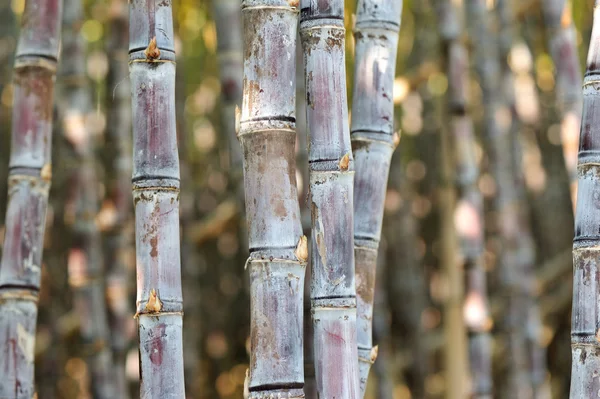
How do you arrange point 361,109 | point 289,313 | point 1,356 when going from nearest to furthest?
point 289,313 → point 361,109 → point 1,356

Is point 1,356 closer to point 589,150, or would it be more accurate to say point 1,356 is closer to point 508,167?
point 589,150

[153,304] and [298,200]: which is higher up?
[298,200]

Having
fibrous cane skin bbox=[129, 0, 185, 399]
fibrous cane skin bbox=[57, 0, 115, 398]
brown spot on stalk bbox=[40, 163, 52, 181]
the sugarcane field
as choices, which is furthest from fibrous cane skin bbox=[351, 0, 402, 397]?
fibrous cane skin bbox=[57, 0, 115, 398]

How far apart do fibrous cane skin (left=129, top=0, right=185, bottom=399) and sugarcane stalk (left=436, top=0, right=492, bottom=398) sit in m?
1.36

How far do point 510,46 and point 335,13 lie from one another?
2.13 m

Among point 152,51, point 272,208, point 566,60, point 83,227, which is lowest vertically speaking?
point 272,208

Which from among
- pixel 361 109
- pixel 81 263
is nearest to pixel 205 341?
pixel 81 263

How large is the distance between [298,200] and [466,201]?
1243mm

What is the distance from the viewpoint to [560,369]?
14.8 ft

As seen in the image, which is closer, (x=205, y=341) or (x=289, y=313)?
(x=289, y=313)

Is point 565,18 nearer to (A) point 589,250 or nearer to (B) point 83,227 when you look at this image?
(A) point 589,250

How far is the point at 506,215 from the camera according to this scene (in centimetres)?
296

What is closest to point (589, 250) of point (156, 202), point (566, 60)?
point (156, 202)

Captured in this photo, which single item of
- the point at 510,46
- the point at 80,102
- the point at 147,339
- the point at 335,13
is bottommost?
the point at 147,339
